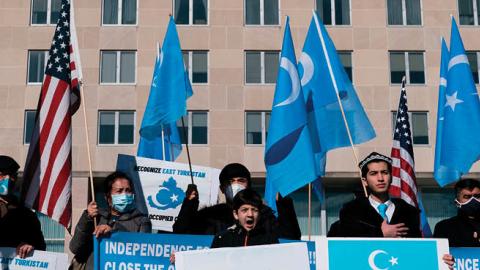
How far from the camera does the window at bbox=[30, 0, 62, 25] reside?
28094 millimetres

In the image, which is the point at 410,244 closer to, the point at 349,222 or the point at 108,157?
the point at 349,222

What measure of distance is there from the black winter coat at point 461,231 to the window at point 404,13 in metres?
21.8

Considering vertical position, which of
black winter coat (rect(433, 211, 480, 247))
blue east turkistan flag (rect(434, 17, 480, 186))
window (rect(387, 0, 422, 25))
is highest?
window (rect(387, 0, 422, 25))

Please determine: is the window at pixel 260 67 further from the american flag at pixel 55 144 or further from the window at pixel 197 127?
the american flag at pixel 55 144

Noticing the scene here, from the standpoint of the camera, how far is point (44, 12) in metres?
28.2

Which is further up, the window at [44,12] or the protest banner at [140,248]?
the window at [44,12]

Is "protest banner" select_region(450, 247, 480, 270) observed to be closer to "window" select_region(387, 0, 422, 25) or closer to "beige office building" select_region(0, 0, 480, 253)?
"beige office building" select_region(0, 0, 480, 253)

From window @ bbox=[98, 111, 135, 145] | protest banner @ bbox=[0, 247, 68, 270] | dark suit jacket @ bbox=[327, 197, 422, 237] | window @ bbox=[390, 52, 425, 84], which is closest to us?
dark suit jacket @ bbox=[327, 197, 422, 237]

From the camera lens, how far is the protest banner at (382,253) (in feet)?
19.1

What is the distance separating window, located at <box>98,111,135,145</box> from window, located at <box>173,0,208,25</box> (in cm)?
373

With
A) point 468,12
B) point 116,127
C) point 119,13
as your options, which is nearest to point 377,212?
point 116,127

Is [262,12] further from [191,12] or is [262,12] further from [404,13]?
[404,13]

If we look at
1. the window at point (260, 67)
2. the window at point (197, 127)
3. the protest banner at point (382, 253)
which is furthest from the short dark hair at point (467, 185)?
the window at point (260, 67)

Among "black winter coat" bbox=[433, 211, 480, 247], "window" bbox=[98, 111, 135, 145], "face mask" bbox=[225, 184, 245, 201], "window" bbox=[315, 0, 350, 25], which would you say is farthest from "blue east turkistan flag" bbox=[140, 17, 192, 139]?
"window" bbox=[315, 0, 350, 25]
